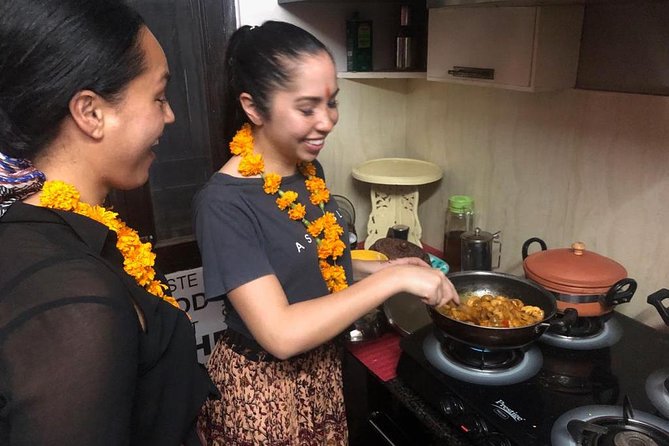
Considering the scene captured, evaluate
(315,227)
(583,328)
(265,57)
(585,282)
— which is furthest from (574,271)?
(265,57)

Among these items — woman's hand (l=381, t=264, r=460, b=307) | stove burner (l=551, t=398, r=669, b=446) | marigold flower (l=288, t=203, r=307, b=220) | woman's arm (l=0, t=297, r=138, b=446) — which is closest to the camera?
woman's arm (l=0, t=297, r=138, b=446)

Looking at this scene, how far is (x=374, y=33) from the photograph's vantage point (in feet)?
5.48

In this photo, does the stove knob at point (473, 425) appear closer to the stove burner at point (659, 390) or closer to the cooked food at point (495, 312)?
the cooked food at point (495, 312)

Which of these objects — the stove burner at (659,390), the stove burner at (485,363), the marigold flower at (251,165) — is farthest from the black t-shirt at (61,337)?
the stove burner at (659,390)

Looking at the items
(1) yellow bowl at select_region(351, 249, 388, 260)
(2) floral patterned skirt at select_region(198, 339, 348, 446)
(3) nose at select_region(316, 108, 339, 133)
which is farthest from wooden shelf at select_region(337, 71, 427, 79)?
(2) floral patterned skirt at select_region(198, 339, 348, 446)

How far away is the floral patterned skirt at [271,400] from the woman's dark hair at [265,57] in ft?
1.70

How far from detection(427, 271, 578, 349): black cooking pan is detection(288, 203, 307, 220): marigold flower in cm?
32

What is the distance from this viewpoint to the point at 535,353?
1090mm

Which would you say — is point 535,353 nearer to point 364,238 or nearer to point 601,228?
point 601,228

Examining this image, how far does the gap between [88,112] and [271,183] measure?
43 cm

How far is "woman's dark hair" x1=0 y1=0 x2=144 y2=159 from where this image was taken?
0.57 m

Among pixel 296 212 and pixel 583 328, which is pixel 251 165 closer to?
pixel 296 212

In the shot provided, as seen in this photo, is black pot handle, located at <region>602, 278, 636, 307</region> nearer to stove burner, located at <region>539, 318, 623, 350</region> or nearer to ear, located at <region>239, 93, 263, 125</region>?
stove burner, located at <region>539, 318, 623, 350</region>

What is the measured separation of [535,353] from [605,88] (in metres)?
0.62
